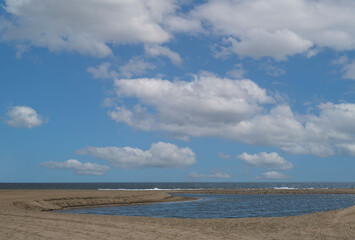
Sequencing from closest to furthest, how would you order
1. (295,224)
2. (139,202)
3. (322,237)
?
(322,237)
(295,224)
(139,202)

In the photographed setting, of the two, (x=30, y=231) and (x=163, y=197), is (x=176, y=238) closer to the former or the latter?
(x=30, y=231)

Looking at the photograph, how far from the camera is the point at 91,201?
51125 millimetres

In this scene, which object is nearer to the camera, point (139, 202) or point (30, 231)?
point (30, 231)

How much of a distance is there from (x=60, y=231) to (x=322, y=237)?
15.6 meters

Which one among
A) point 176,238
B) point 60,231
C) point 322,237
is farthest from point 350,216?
point 60,231

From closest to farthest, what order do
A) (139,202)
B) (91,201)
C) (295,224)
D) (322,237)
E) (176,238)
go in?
(176,238) → (322,237) → (295,224) → (91,201) → (139,202)

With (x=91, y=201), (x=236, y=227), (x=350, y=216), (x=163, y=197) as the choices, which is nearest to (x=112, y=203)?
(x=91, y=201)

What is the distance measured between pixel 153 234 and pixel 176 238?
1.69 m

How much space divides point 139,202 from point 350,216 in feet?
125

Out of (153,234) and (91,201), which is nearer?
(153,234)

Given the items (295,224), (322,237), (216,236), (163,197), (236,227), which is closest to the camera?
(216,236)

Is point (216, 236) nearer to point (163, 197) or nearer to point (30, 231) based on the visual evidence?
point (30, 231)

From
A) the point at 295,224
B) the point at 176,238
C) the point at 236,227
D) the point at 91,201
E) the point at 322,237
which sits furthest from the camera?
the point at 91,201

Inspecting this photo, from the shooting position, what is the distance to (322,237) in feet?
65.9
